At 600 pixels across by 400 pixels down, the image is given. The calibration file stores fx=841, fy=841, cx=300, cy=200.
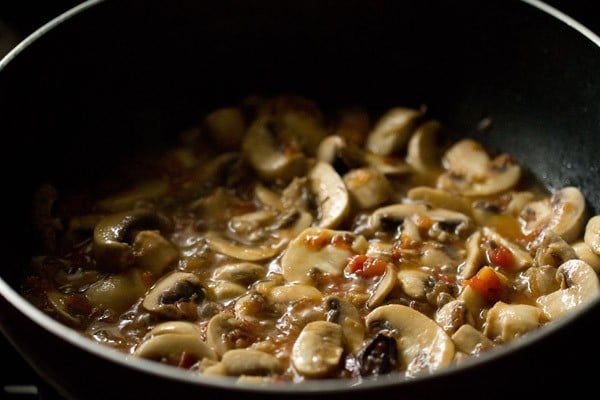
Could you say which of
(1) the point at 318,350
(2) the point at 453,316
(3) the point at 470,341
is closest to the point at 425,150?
(2) the point at 453,316

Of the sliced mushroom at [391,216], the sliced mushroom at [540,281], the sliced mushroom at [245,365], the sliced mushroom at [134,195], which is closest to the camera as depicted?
the sliced mushroom at [245,365]

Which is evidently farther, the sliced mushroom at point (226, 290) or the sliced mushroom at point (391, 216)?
the sliced mushroom at point (391, 216)

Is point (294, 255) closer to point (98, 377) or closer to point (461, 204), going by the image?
point (461, 204)

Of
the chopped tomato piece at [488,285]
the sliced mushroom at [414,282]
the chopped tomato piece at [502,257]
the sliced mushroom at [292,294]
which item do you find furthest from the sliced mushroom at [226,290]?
the chopped tomato piece at [502,257]

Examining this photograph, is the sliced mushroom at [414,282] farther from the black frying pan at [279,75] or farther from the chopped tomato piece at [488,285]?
the black frying pan at [279,75]

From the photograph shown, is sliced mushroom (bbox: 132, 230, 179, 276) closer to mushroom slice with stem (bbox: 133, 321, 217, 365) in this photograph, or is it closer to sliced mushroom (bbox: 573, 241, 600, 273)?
mushroom slice with stem (bbox: 133, 321, 217, 365)

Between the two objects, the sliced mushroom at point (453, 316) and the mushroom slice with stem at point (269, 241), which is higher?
the mushroom slice with stem at point (269, 241)

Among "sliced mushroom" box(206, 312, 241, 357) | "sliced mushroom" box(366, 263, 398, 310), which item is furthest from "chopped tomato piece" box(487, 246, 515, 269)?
"sliced mushroom" box(206, 312, 241, 357)
